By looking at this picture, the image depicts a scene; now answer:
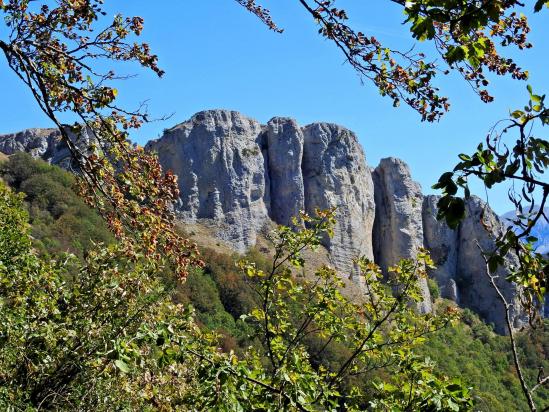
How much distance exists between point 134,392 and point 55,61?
14.0 feet

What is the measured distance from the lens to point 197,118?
203 feet

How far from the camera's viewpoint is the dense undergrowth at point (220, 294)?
143 ft

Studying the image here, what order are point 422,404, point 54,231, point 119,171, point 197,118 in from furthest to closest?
1. point 197,118
2. point 54,231
3. point 119,171
4. point 422,404

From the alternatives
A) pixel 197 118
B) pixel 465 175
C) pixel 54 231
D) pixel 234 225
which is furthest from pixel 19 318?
pixel 197 118

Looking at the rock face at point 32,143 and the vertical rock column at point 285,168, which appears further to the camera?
the rock face at point 32,143

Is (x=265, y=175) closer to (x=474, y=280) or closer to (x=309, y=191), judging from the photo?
(x=309, y=191)

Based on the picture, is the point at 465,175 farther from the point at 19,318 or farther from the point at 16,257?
the point at 16,257

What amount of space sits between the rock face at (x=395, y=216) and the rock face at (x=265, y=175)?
2.60 metres

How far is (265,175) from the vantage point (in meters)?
61.9

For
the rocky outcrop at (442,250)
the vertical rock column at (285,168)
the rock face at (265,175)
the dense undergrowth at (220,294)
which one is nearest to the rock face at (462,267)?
the rocky outcrop at (442,250)

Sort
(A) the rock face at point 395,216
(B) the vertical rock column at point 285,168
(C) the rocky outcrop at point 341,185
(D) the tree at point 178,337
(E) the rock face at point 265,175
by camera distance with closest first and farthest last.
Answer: (D) the tree at point 178,337
(E) the rock face at point 265,175
(B) the vertical rock column at point 285,168
(C) the rocky outcrop at point 341,185
(A) the rock face at point 395,216

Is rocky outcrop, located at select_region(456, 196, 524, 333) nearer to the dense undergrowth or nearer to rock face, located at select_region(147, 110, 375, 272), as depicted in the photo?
the dense undergrowth

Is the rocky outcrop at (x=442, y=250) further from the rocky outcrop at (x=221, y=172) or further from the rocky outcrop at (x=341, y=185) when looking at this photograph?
the rocky outcrop at (x=221, y=172)

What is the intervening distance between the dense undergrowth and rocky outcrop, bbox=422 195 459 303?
692cm
